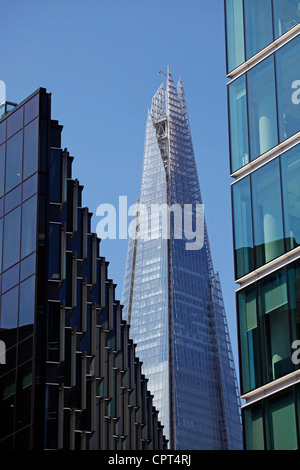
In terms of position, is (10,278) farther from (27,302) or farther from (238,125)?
(238,125)

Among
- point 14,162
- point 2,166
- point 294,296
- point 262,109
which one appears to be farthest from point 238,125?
point 2,166

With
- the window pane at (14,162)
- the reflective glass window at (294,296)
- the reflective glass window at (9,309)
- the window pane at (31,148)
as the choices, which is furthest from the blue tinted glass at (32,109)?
the reflective glass window at (294,296)

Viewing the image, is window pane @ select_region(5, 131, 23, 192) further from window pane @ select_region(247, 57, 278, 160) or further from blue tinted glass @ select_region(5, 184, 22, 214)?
window pane @ select_region(247, 57, 278, 160)

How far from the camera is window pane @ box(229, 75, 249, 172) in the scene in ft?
123

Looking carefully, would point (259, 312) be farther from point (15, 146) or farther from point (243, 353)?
point (15, 146)

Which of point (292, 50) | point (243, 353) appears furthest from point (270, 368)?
point (292, 50)

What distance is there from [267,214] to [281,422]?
6.68m

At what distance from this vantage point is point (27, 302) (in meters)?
44.8

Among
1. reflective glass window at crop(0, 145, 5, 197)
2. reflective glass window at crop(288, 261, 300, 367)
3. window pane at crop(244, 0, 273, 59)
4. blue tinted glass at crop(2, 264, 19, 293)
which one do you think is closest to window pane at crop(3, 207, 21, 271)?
blue tinted glass at crop(2, 264, 19, 293)

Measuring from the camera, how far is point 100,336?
186ft

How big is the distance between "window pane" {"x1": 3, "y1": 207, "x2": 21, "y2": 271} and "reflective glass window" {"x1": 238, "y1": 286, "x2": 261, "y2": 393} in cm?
1389

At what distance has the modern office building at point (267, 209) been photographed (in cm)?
3284
